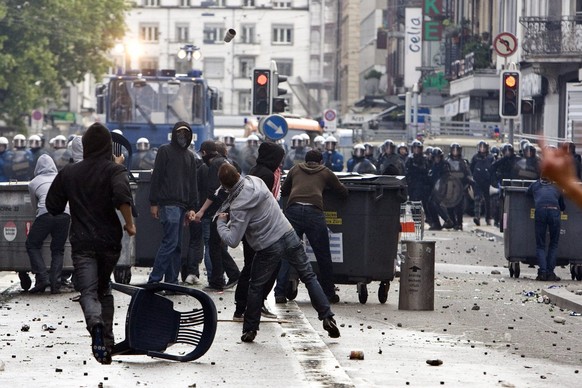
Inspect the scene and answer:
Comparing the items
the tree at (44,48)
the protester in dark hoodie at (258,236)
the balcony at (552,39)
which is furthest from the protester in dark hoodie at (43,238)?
the tree at (44,48)

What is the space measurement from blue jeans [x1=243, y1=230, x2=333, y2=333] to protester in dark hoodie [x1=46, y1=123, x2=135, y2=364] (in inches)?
76.7

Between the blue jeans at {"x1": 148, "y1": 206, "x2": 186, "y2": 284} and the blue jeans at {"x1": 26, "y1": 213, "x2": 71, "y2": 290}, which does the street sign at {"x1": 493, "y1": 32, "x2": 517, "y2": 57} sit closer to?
A: the blue jeans at {"x1": 148, "y1": 206, "x2": 186, "y2": 284}

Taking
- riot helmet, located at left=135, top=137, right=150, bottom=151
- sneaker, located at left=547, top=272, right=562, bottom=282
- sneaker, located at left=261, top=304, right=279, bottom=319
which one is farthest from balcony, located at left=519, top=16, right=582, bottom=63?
sneaker, located at left=261, top=304, right=279, bottom=319

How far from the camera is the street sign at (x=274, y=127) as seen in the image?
2969 cm

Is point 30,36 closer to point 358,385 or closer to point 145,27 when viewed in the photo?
point 358,385

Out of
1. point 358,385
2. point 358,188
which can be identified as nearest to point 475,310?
point 358,188

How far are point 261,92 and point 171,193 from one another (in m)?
12.3

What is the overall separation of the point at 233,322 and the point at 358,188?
2904mm

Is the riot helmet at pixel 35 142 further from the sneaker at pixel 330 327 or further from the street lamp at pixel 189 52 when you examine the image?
the sneaker at pixel 330 327

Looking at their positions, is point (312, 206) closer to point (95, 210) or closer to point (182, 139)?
point (182, 139)

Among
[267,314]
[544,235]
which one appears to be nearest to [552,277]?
[544,235]

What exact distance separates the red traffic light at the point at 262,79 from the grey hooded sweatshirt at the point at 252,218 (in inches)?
638

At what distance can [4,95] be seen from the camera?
65.1 meters

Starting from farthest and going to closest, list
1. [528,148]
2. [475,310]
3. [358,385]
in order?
1. [528,148]
2. [475,310]
3. [358,385]
